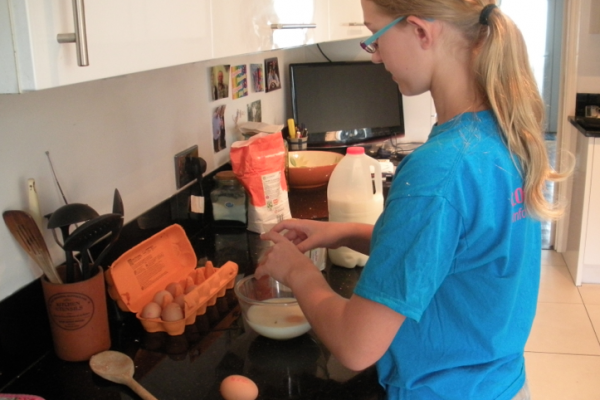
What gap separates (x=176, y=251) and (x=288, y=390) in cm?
51

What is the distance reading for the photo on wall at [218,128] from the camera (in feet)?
6.01

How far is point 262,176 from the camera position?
1633mm

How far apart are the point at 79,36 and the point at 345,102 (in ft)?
7.70

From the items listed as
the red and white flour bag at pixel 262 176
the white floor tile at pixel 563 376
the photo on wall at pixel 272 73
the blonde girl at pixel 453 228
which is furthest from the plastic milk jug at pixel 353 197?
the white floor tile at pixel 563 376

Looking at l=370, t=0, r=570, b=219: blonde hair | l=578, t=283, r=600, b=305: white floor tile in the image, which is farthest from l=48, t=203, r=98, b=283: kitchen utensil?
l=578, t=283, r=600, b=305: white floor tile

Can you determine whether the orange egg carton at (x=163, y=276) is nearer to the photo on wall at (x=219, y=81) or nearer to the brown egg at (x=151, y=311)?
the brown egg at (x=151, y=311)

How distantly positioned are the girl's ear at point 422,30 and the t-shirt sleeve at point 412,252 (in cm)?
25

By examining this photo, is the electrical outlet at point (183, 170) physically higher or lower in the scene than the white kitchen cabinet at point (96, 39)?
lower

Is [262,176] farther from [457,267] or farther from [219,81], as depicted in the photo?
[457,267]

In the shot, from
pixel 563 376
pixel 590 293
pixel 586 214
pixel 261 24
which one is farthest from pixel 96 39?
pixel 590 293

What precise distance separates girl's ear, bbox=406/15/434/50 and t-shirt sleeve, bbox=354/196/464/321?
0.25 m

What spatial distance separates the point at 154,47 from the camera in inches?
29.7

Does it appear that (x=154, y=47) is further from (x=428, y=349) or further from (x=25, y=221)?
(x=428, y=349)

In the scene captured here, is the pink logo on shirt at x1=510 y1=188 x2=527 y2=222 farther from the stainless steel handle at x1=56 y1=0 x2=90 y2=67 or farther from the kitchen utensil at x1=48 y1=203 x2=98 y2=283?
the kitchen utensil at x1=48 y1=203 x2=98 y2=283
